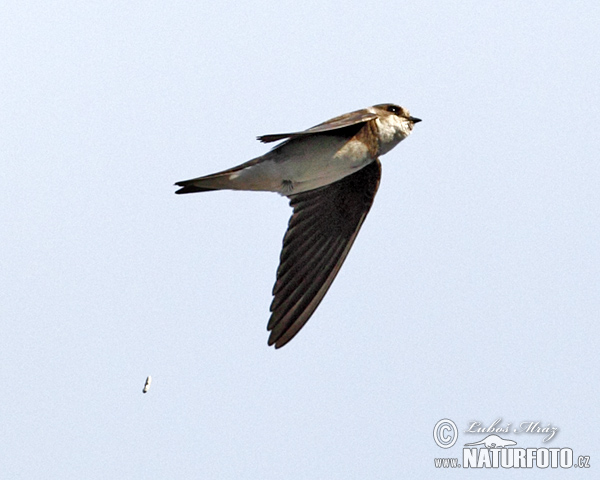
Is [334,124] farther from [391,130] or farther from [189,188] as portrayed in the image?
[189,188]

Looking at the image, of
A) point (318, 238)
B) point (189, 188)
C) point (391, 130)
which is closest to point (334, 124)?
point (391, 130)

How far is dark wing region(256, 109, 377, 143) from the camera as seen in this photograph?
580 cm

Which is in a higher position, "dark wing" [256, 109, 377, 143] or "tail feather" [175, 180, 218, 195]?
"dark wing" [256, 109, 377, 143]

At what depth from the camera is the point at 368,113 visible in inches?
272

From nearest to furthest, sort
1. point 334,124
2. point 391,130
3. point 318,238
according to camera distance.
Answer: point 334,124
point 391,130
point 318,238

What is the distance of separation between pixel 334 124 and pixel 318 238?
1568 millimetres

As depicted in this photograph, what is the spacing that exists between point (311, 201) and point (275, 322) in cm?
111

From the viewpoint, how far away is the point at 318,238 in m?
7.88

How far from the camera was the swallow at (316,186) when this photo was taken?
21.6 ft

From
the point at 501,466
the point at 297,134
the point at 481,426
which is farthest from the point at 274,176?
the point at 501,466

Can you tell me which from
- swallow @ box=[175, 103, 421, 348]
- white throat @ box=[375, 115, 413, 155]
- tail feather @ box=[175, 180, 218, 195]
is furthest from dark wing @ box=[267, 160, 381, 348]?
tail feather @ box=[175, 180, 218, 195]

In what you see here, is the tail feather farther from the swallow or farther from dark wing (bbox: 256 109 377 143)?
dark wing (bbox: 256 109 377 143)

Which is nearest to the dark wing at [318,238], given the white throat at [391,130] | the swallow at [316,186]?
the swallow at [316,186]

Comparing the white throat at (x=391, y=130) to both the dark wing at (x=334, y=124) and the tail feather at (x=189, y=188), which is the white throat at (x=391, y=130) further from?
the tail feather at (x=189, y=188)
